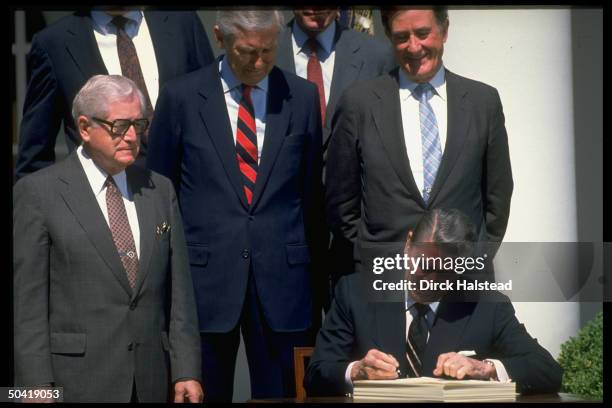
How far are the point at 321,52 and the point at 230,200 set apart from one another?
0.76 metres

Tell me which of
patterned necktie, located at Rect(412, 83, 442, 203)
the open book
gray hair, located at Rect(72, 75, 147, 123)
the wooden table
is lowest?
the wooden table

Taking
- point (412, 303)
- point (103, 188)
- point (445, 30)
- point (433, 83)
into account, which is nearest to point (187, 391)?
point (103, 188)

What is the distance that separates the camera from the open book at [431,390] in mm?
5371

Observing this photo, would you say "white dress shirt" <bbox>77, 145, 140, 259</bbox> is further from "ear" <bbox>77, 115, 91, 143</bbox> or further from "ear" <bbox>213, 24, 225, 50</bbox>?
"ear" <bbox>213, 24, 225, 50</bbox>

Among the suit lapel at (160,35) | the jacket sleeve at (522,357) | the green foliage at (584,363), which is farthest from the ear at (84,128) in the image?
the green foliage at (584,363)

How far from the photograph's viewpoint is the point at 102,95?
19.2 feet

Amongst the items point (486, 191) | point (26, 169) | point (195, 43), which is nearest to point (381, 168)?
point (486, 191)

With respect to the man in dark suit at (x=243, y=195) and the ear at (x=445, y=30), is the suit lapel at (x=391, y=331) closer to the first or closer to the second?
the man in dark suit at (x=243, y=195)

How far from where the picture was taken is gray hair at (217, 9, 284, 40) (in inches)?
239

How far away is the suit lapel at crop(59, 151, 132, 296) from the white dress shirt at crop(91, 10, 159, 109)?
0.61m

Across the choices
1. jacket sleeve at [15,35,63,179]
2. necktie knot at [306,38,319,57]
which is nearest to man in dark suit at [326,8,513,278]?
necktie knot at [306,38,319,57]

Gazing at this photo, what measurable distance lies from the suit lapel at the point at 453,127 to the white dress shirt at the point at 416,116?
0.02 meters

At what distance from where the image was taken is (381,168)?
610 centimetres
